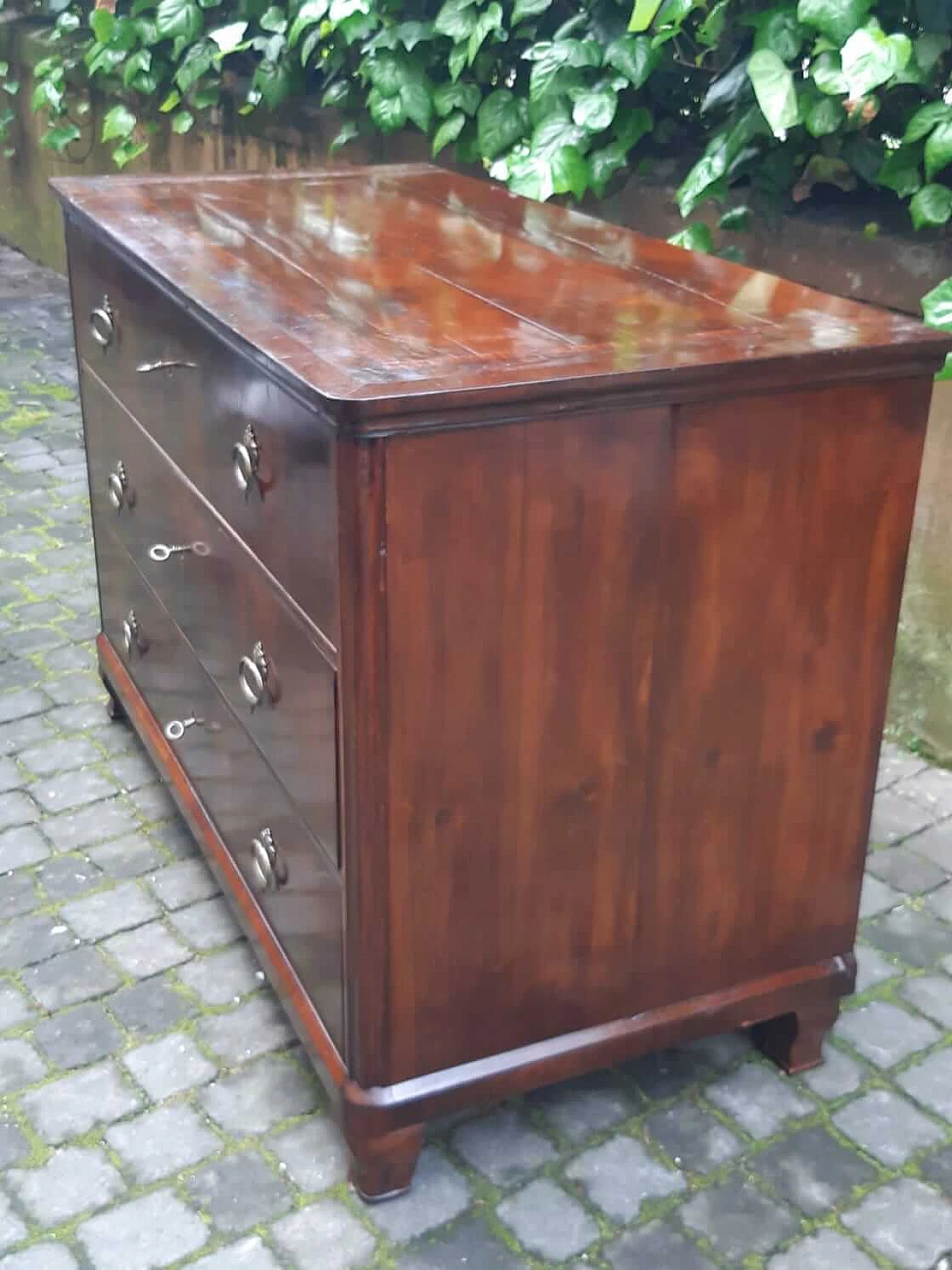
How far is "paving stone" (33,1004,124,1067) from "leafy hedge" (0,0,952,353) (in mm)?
1897

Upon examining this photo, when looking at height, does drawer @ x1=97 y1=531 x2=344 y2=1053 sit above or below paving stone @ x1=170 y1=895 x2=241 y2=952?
above

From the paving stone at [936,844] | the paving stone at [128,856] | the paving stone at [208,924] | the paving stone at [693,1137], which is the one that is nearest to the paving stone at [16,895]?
the paving stone at [128,856]

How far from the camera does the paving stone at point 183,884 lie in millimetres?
2613

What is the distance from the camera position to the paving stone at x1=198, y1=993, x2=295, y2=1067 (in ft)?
7.38

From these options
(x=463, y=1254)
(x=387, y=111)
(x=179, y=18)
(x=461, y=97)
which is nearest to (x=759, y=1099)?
(x=463, y=1254)

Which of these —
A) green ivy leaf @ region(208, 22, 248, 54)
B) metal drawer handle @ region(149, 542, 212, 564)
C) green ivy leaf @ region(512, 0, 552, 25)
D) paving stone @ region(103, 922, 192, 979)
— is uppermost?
green ivy leaf @ region(512, 0, 552, 25)

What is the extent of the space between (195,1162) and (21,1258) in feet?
0.88

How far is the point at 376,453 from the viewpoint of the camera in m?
1.54

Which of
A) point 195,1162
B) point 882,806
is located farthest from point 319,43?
point 195,1162

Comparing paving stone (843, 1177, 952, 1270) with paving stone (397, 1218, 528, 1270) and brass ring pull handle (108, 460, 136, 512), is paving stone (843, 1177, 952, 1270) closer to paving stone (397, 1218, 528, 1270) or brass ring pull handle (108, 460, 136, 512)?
paving stone (397, 1218, 528, 1270)

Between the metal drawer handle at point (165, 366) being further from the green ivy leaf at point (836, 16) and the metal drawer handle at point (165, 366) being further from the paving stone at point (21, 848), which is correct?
the green ivy leaf at point (836, 16)

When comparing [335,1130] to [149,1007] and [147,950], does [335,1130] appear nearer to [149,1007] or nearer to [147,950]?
[149,1007]

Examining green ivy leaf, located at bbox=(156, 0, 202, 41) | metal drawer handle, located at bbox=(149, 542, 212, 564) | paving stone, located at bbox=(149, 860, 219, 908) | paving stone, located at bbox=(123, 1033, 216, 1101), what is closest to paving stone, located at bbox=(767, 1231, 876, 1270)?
paving stone, located at bbox=(123, 1033, 216, 1101)

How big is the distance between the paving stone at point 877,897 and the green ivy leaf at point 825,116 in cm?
144
